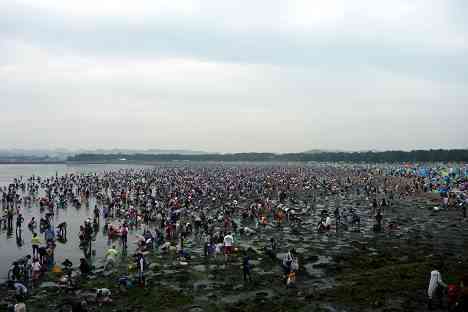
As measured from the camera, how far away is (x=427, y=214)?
35.0 metres

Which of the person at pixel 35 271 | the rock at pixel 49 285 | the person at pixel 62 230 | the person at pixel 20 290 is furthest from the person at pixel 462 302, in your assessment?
the person at pixel 62 230

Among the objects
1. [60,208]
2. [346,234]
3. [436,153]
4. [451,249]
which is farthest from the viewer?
[436,153]

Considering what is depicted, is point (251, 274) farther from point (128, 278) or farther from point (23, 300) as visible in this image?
point (23, 300)

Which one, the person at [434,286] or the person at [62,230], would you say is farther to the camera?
the person at [62,230]

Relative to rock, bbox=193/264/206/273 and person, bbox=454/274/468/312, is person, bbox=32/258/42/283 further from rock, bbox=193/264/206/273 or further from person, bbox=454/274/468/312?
person, bbox=454/274/468/312

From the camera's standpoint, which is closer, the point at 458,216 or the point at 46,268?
the point at 46,268

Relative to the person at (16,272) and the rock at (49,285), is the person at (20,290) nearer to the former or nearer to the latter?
the rock at (49,285)

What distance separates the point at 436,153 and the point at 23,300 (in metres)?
161

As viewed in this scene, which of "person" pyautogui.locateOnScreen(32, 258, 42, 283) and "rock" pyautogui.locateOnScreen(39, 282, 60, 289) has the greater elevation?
"person" pyautogui.locateOnScreen(32, 258, 42, 283)

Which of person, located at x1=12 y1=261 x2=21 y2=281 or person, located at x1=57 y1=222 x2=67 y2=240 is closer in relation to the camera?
person, located at x1=12 y1=261 x2=21 y2=281

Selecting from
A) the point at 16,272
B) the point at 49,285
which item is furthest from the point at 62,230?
the point at 49,285

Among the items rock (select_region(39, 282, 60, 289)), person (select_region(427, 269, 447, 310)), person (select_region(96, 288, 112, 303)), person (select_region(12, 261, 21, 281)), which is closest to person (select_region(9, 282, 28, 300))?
rock (select_region(39, 282, 60, 289))

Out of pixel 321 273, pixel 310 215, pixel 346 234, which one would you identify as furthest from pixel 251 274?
pixel 310 215

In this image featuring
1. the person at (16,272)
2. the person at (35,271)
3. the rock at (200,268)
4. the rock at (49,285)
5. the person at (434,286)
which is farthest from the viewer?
the rock at (200,268)
